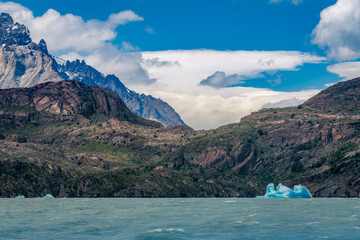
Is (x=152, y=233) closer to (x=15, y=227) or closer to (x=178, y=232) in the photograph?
(x=178, y=232)

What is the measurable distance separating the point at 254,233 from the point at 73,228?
31126 mm

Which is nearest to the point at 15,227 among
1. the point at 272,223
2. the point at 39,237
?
the point at 39,237

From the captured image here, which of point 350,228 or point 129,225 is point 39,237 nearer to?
point 129,225

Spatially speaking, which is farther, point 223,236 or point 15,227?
point 15,227

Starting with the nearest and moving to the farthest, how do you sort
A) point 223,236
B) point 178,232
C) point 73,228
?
point 223,236
point 178,232
point 73,228

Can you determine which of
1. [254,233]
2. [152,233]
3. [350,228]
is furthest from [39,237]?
[350,228]

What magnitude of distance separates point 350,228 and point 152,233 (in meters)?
32.9

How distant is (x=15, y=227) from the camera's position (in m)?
80.7

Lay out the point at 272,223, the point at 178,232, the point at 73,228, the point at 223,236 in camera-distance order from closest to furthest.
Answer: the point at 223,236, the point at 178,232, the point at 73,228, the point at 272,223

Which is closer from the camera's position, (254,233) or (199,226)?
(254,233)

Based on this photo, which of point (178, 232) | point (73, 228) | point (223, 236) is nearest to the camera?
point (223, 236)

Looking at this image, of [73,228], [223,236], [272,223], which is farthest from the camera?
[272,223]

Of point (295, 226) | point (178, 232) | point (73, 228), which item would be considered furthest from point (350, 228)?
point (73, 228)

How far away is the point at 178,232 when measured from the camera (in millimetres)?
72625
